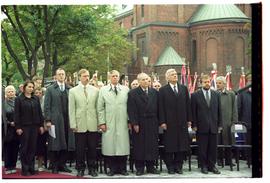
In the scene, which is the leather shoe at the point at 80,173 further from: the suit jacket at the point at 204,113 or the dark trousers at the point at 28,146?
the suit jacket at the point at 204,113

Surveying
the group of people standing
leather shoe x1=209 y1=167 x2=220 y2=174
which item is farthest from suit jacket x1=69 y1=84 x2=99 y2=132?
leather shoe x1=209 y1=167 x2=220 y2=174

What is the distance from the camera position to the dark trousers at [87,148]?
25.3 feet

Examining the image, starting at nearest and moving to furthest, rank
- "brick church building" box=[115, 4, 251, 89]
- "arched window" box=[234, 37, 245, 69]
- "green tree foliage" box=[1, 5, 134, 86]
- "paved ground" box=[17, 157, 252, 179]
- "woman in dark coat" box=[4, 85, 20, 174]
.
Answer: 1. "paved ground" box=[17, 157, 252, 179]
2. "woman in dark coat" box=[4, 85, 20, 174]
3. "green tree foliage" box=[1, 5, 134, 86]
4. "arched window" box=[234, 37, 245, 69]
5. "brick church building" box=[115, 4, 251, 89]

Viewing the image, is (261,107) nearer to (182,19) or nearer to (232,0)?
(232,0)

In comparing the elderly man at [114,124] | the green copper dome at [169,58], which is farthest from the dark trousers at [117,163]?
the green copper dome at [169,58]

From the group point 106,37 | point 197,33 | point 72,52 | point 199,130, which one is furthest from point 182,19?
point 199,130

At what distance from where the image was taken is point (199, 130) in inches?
312

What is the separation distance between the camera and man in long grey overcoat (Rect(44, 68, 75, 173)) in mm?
7973

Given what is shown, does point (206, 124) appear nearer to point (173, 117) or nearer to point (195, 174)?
point (173, 117)

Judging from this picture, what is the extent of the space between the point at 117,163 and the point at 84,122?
0.94 m

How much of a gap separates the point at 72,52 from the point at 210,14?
88.9 feet

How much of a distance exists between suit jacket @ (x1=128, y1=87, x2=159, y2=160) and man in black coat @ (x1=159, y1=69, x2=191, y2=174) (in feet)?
0.52

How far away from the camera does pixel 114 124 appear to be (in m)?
7.82

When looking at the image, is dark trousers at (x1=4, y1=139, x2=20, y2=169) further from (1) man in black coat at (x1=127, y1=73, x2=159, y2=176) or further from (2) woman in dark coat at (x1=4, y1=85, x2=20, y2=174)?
(1) man in black coat at (x1=127, y1=73, x2=159, y2=176)
